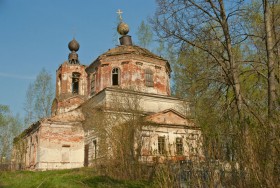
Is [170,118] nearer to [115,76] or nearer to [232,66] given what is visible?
[115,76]

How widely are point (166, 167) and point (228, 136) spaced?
1.42m

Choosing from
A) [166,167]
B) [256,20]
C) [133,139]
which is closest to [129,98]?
[133,139]

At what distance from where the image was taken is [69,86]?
107 feet

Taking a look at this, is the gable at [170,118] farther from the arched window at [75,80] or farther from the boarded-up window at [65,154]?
the arched window at [75,80]

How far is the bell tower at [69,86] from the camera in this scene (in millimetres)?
31766

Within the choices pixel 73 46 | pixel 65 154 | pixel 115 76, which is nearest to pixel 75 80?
pixel 73 46

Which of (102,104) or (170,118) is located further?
(102,104)

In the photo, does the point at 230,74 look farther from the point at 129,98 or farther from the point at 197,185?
the point at 129,98

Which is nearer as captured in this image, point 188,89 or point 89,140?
point 188,89

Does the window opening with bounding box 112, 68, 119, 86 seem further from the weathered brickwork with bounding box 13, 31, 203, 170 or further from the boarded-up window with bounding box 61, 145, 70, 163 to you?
the boarded-up window with bounding box 61, 145, 70, 163

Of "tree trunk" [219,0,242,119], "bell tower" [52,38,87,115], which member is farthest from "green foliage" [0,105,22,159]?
"tree trunk" [219,0,242,119]

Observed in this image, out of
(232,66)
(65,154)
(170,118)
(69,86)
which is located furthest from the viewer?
(69,86)

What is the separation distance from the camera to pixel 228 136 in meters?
6.10

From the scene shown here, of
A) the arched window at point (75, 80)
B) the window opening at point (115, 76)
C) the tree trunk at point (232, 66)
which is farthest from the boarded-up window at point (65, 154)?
the tree trunk at point (232, 66)
